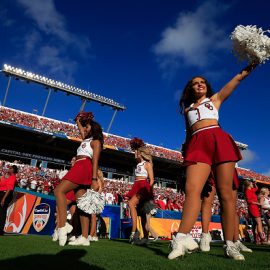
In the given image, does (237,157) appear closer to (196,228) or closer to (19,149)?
(196,228)

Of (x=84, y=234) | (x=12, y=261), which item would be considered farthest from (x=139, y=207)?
(x=12, y=261)

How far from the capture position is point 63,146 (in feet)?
118

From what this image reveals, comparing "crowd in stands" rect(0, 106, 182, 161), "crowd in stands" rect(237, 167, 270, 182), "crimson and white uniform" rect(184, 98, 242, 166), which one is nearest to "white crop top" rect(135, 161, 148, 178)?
"crimson and white uniform" rect(184, 98, 242, 166)

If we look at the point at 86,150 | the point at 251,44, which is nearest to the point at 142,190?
the point at 86,150

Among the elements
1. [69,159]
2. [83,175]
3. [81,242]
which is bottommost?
[81,242]

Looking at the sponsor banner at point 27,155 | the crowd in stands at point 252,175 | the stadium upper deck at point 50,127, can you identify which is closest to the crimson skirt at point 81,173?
the stadium upper deck at point 50,127

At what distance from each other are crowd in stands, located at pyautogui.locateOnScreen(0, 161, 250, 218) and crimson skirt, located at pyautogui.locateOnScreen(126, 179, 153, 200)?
43.8ft

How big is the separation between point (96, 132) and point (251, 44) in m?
2.82

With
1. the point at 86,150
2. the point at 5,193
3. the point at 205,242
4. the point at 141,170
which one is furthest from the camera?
the point at 5,193

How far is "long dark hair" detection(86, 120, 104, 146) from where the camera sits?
523 centimetres

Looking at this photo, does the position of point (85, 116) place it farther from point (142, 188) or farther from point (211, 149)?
point (211, 149)

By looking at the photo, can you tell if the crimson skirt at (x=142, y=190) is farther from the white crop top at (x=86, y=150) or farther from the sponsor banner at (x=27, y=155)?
the sponsor banner at (x=27, y=155)

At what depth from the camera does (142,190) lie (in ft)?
21.1

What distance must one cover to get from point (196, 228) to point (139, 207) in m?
5.91
